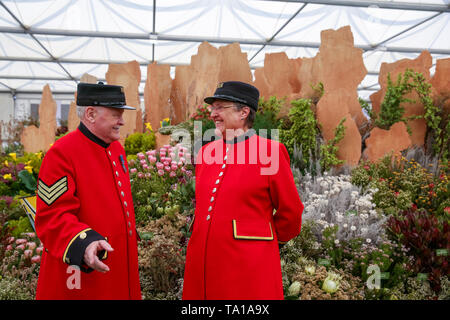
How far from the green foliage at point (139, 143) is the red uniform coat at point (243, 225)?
13.3 ft

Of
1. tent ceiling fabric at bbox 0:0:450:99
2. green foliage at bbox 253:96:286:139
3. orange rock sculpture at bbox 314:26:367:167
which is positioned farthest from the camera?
tent ceiling fabric at bbox 0:0:450:99

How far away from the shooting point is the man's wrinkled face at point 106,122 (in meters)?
1.55

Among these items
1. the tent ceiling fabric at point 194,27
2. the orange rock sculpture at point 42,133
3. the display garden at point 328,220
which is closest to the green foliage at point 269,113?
the display garden at point 328,220

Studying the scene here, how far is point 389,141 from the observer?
469cm

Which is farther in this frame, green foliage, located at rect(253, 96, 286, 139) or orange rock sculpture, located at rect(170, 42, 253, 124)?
orange rock sculpture, located at rect(170, 42, 253, 124)

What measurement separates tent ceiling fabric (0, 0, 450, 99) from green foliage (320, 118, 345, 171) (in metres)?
6.20

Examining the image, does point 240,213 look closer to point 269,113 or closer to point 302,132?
point 302,132

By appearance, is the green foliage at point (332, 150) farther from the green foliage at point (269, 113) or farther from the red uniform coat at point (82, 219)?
the red uniform coat at point (82, 219)

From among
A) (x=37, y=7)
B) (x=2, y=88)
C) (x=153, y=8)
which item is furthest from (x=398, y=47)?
(x=2, y=88)

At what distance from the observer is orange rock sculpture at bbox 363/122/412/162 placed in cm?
466

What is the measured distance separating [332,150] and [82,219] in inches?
150

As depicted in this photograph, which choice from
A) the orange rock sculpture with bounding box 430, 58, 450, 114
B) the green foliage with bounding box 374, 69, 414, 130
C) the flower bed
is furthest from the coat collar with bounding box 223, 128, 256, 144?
the orange rock sculpture with bounding box 430, 58, 450, 114

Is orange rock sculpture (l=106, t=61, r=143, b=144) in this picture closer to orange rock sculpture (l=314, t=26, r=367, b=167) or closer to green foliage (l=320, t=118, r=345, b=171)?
orange rock sculpture (l=314, t=26, r=367, b=167)

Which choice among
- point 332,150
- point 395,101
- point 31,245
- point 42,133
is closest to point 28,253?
point 31,245
